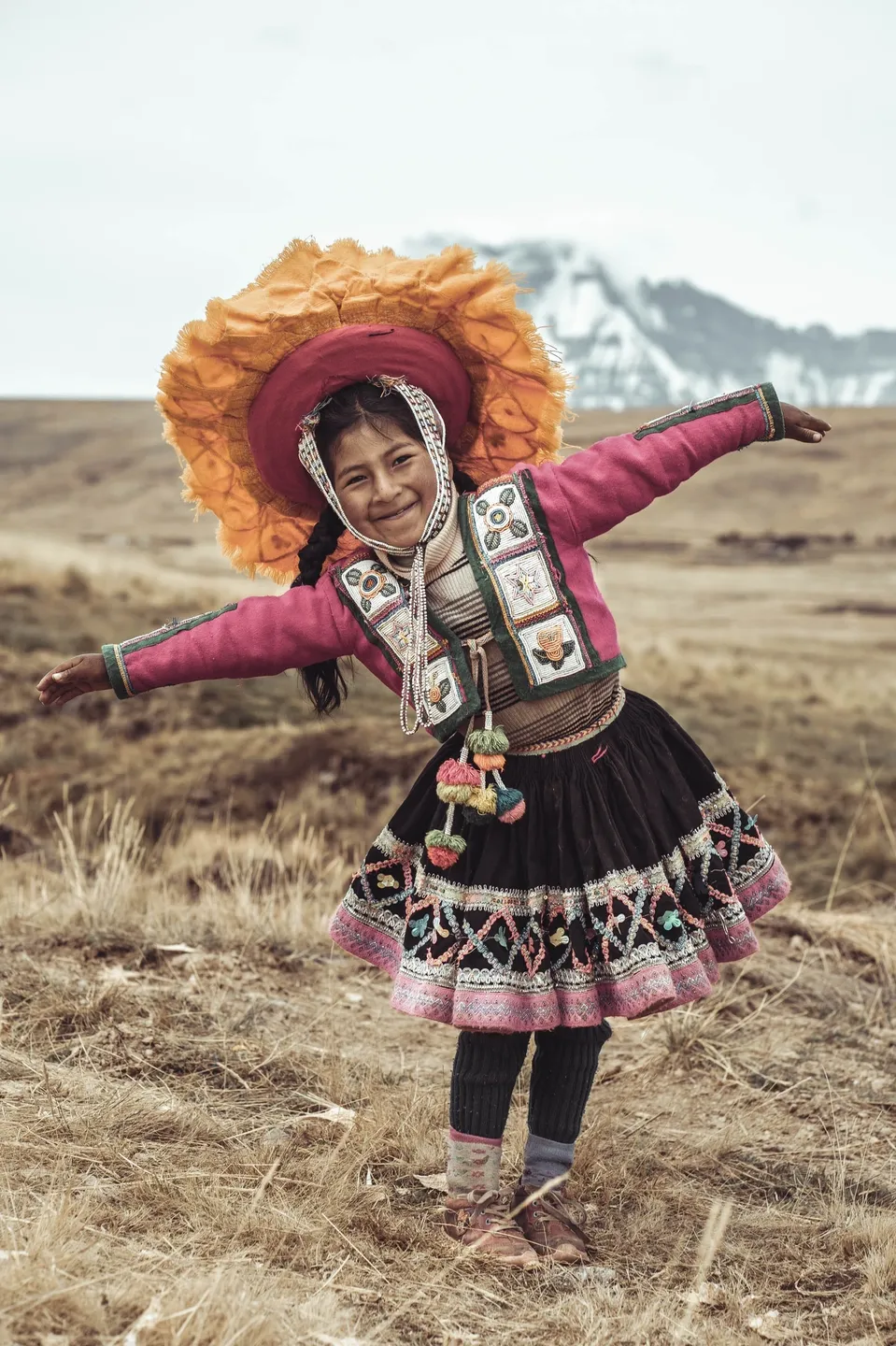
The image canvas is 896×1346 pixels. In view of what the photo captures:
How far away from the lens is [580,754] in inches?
98.7

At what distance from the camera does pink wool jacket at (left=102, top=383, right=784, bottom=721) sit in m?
2.44

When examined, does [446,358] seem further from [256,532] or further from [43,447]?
[43,447]

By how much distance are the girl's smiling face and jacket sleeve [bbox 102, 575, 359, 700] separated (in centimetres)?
20

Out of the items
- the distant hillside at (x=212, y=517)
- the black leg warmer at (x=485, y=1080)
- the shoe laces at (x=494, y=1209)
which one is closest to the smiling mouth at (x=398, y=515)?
the black leg warmer at (x=485, y=1080)

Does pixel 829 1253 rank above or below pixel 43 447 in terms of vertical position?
below

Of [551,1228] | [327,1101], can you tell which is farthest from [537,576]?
[327,1101]

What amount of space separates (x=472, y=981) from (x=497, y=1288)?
1.76 ft

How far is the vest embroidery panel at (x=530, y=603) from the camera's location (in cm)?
244

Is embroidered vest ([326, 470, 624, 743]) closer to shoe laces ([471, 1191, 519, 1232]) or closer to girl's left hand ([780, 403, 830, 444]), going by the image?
girl's left hand ([780, 403, 830, 444])

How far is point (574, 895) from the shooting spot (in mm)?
2381

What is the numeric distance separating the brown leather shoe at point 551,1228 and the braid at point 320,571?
3.60 feet

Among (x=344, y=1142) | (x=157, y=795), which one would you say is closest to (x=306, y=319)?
(x=344, y=1142)

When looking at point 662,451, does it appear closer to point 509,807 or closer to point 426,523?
point 426,523

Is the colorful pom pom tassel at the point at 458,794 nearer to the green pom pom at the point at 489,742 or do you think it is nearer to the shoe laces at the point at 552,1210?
the green pom pom at the point at 489,742
